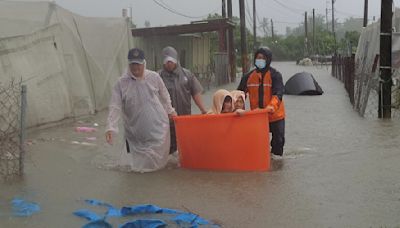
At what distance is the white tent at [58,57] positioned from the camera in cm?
1016

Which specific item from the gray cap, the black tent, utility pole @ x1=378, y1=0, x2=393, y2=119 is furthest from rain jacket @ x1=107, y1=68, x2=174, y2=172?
the black tent

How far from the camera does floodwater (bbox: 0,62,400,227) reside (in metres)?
4.85

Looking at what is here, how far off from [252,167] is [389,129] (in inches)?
183

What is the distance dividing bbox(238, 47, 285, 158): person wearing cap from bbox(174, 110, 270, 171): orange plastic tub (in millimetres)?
545

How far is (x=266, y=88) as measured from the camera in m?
7.04

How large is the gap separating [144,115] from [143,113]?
0.09ft

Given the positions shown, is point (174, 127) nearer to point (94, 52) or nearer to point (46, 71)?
point (46, 71)

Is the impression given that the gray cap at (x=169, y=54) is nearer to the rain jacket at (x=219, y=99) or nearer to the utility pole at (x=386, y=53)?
the rain jacket at (x=219, y=99)

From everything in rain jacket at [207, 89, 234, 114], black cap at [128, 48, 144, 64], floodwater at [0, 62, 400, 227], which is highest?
black cap at [128, 48, 144, 64]

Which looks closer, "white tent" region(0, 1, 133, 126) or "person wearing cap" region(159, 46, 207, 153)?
"person wearing cap" region(159, 46, 207, 153)

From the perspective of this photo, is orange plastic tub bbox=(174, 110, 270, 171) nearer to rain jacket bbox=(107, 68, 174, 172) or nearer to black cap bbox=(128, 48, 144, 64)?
rain jacket bbox=(107, 68, 174, 172)

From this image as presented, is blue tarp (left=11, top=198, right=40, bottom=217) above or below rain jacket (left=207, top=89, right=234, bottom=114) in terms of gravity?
below

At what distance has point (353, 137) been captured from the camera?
969 centimetres

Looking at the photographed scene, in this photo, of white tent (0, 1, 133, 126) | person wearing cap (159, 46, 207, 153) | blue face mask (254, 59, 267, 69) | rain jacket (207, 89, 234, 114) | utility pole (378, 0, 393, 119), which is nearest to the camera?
rain jacket (207, 89, 234, 114)
